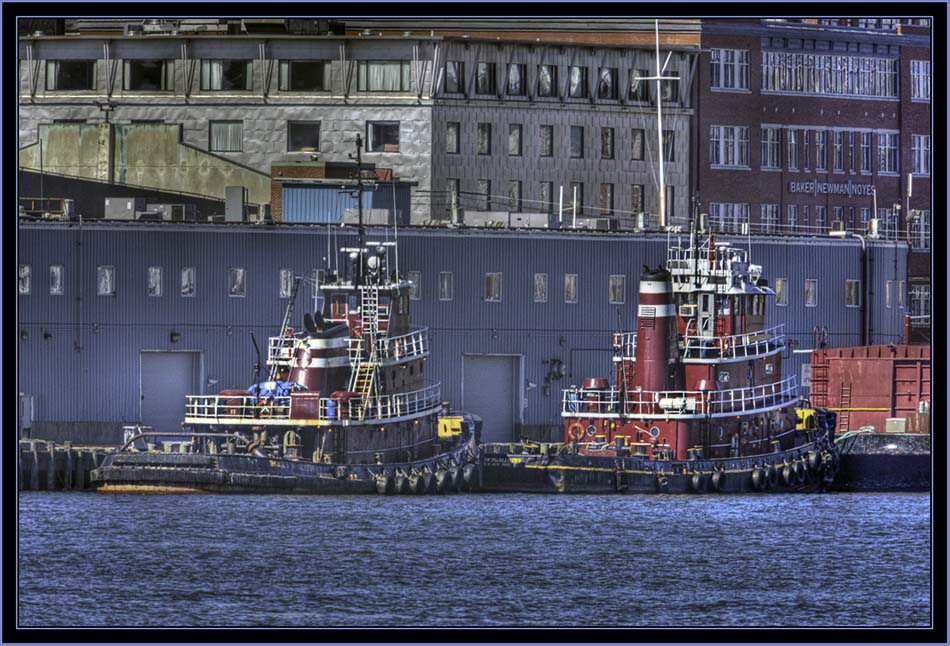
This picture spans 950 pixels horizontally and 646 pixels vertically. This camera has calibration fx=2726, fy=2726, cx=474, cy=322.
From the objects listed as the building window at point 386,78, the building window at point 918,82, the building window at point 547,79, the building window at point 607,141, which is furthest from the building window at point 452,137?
the building window at point 918,82

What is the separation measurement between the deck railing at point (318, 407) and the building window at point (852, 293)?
699 centimetres

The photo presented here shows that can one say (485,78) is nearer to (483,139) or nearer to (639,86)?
(483,139)

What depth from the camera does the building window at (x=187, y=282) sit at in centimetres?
3472

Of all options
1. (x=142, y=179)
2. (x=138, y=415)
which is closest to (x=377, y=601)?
(x=138, y=415)

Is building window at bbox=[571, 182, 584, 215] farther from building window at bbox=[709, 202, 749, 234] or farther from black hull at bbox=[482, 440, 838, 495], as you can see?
black hull at bbox=[482, 440, 838, 495]

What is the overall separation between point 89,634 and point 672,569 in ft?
26.7

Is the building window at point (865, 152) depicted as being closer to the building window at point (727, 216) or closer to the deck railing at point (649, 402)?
the building window at point (727, 216)

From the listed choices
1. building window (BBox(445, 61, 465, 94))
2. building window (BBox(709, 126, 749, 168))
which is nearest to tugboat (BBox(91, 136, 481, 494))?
building window (BBox(445, 61, 465, 94))

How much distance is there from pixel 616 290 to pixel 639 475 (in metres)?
2.59

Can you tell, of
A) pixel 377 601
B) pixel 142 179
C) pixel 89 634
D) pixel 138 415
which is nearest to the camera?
pixel 89 634

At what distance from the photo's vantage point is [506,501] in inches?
1353

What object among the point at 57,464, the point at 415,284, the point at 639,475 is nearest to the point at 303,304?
the point at 415,284

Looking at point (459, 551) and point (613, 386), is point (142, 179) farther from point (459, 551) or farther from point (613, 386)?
point (459, 551)

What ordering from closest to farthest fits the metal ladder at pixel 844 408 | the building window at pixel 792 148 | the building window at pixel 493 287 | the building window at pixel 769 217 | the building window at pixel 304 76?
the building window at pixel 493 287 < the metal ladder at pixel 844 408 < the building window at pixel 792 148 < the building window at pixel 769 217 < the building window at pixel 304 76
